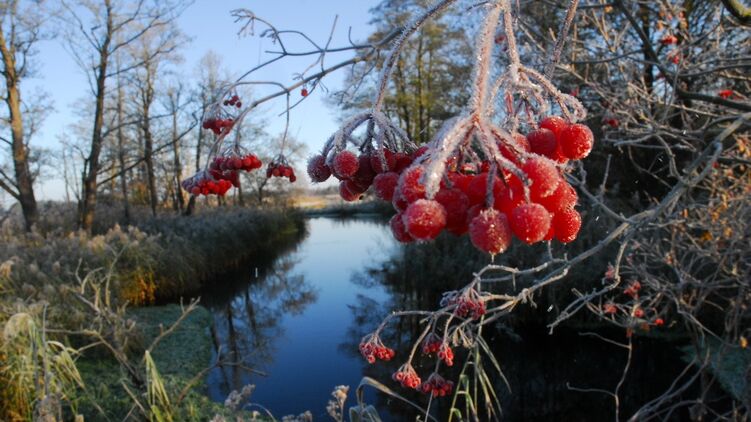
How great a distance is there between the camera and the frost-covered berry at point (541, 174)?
60 centimetres

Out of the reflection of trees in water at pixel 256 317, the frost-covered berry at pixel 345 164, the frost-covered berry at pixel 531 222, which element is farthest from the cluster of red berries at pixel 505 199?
the reflection of trees in water at pixel 256 317

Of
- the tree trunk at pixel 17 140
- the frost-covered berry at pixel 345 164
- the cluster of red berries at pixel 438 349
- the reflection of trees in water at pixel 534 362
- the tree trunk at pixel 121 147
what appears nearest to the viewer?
the frost-covered berry at pixel 345 164

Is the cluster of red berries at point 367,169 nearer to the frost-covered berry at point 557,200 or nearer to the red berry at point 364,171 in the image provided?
the red berry at point 364,171

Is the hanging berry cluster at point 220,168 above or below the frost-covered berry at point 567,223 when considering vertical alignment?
above

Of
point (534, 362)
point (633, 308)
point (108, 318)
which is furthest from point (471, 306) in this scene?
point (534, 362)

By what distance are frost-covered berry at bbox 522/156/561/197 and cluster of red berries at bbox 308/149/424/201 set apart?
0.19 metres

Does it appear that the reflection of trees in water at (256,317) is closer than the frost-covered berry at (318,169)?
No

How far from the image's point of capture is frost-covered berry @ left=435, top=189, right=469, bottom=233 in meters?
0.63

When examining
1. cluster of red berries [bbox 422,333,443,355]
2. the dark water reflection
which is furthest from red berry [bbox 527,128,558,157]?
the dark water reflection

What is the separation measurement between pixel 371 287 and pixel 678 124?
700 cm

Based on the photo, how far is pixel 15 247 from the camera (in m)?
8.38

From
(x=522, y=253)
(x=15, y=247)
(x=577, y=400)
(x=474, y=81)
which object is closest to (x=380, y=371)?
(x=577, y=400)

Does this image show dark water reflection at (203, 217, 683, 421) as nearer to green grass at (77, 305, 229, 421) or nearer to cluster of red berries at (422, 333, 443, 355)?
green grass at (77, 305, 229, 421)

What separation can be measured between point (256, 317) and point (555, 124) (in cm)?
967
